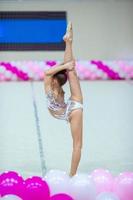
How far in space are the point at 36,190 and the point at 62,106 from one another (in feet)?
2.48

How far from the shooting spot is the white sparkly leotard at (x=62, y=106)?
291 centimetres

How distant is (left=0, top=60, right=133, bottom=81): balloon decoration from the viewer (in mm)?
6988

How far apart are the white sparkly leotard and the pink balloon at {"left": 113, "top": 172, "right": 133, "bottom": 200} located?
1.79ft

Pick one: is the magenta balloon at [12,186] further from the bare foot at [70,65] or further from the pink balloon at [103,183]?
the bare foot at [70,65]

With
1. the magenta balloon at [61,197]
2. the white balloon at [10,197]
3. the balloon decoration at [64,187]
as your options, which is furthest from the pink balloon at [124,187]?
the white balloon at [10,197]

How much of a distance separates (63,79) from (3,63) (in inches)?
163

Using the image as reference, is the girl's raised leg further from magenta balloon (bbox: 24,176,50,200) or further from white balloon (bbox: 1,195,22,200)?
white balloon (bbox: 1,195,22,200)

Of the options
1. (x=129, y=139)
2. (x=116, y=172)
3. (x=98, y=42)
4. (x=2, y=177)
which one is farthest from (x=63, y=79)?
(x=98, y=42)

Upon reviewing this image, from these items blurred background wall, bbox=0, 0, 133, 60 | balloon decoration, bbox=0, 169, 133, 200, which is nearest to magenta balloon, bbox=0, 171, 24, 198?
balloon decoration, bbox=0, 169, 133, 200

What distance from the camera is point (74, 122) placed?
291cm

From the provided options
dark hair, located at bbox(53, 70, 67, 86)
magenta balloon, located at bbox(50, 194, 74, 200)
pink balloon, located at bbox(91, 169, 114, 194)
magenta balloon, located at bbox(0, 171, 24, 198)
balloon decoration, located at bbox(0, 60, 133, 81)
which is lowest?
balloon decoration, located at bbox(0, 60, 133, 81)

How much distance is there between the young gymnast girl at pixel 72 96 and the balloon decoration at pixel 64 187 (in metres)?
0.27

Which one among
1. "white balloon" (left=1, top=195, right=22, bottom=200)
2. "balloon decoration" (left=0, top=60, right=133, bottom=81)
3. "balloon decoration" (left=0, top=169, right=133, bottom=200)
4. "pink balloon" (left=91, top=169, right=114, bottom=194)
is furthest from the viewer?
"balloon decoration" (left=0, top=60, right=133, bottom=81)

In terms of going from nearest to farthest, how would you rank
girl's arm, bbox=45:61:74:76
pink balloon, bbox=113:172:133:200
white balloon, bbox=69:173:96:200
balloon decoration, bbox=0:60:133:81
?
white balloon, bbox=69:173:96:200
pink balloon, bbox=113:172:133:200
girl's arm, bbox=45:61:74:76
balloon decoration, bbox=0:60:133:81
